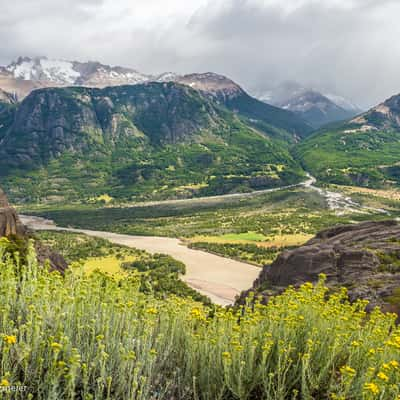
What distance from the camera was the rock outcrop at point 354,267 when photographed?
70.9 feet

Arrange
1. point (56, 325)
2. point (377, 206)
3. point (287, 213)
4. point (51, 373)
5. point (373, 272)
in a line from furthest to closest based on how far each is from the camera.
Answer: point (377, 206)
point (287, 213)
point (373, 272)
point (56, 325)
point (51, 373)

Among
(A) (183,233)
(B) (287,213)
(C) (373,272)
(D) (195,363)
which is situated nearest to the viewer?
(D) (195,363)

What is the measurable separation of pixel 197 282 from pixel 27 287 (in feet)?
160

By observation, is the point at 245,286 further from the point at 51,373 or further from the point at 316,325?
the point at 51,373

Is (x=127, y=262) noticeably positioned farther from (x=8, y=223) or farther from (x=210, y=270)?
(x=8, y=223)

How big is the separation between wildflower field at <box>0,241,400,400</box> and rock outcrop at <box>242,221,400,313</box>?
11642mm

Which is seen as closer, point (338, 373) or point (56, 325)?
point (56, 325)

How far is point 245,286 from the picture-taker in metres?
55.8

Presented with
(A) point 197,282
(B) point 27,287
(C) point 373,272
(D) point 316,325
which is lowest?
(A) point 197,282

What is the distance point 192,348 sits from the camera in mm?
9289

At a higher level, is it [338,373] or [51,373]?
[51,373]

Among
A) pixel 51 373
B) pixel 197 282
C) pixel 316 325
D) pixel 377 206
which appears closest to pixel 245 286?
pixel 197 282

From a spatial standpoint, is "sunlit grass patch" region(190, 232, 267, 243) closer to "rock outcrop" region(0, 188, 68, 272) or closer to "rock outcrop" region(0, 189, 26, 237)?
"rock outcrop" region(0, 188, 68, 272)

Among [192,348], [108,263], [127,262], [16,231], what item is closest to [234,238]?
[127,262]
